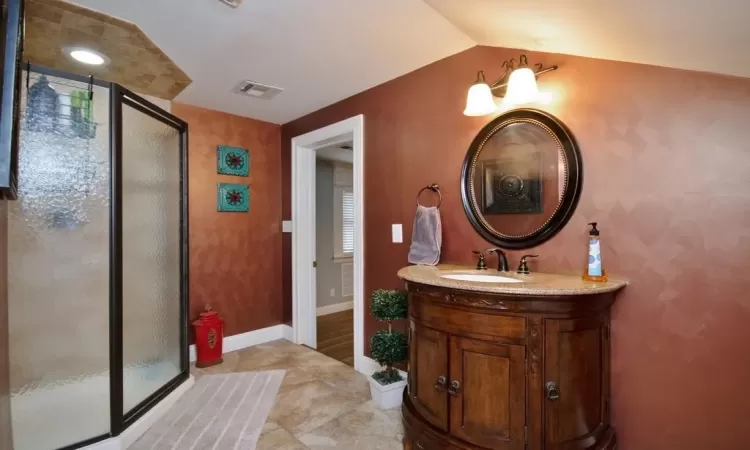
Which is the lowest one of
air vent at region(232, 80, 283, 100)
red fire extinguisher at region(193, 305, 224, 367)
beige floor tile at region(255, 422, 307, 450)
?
beige floor tile at region(255, 422, 307, 450)

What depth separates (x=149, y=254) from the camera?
2.46 meters

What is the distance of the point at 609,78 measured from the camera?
170 centimetres

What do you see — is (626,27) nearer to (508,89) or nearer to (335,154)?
(508,89)

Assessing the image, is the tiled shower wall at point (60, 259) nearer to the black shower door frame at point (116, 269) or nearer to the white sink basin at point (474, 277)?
the black shower door frame at point (116, 269)

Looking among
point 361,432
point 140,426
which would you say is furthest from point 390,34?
point 140,426

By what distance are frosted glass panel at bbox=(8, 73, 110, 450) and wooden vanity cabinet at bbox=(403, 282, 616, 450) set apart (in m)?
1.85

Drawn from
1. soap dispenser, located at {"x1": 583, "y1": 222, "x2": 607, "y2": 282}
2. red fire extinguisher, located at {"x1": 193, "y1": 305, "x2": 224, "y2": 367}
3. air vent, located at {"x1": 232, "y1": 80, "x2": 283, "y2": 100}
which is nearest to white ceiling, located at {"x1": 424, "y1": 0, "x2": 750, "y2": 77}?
soap dispenser, located at {"x1": 583, "y1": 222, "x2": 607, "y2": 282}

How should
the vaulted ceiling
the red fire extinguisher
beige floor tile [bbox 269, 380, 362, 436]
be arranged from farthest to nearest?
1. the red fire extinguisher
2. beige floor tile [bbox 269, 380, 362, 436]
3. the vaulted ceiling

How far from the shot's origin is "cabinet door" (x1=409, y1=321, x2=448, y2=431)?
1.67 metres

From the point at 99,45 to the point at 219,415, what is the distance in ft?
7.91

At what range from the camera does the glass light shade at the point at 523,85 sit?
5.70ft

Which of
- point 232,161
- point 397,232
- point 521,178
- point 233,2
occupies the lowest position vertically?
point 397,232

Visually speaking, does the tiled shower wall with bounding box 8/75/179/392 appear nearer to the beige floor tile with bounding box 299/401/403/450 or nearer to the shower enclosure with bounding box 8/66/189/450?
the shower enclosure with bounding box 8/66/189/450

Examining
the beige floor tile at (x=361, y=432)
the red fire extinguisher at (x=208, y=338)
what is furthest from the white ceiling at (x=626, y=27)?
the red fire extinguisher at (x=208, y=338)
